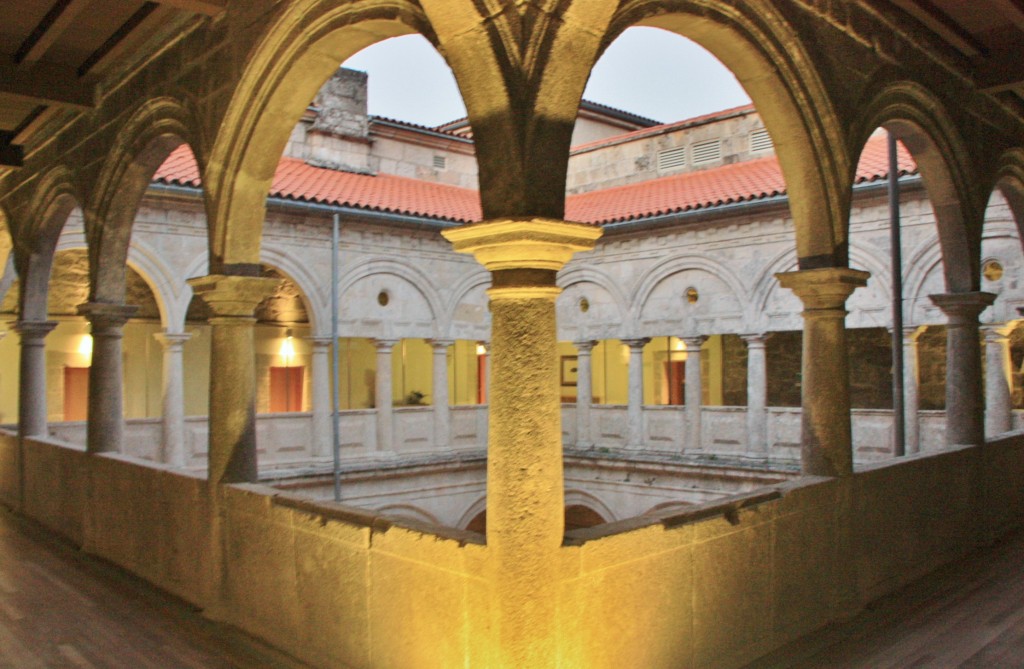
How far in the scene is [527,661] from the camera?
10.8ft

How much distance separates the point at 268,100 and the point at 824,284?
12.0 feet

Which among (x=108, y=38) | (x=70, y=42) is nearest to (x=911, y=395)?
(x=108, y=38)

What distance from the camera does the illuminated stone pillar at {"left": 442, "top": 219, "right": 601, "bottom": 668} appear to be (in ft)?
11.0

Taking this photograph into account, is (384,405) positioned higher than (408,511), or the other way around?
(384,405)

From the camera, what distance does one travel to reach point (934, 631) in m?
5.00

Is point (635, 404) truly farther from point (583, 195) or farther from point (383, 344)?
point (583, 195)

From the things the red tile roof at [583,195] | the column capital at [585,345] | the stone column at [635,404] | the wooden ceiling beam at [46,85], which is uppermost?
the red tile roof at [583,195]

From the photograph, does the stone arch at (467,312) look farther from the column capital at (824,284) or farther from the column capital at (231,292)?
the column capital at (824,284)

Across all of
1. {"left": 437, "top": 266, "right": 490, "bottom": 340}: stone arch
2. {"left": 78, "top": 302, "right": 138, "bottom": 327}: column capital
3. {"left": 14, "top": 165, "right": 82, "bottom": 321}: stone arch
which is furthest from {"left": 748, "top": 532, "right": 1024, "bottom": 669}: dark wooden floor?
{"left": 437, "top": 266, "right": 490, "bottom": 340}: stone arch

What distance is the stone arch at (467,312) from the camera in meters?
15.5

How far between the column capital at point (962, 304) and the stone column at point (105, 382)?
6.92 metres

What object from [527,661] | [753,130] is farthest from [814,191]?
[753,130]

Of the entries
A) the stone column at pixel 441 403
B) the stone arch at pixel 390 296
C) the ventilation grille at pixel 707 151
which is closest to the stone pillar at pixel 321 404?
the stone arch at pixel 390 296

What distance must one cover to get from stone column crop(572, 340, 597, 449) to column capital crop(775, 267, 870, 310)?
10110mm
